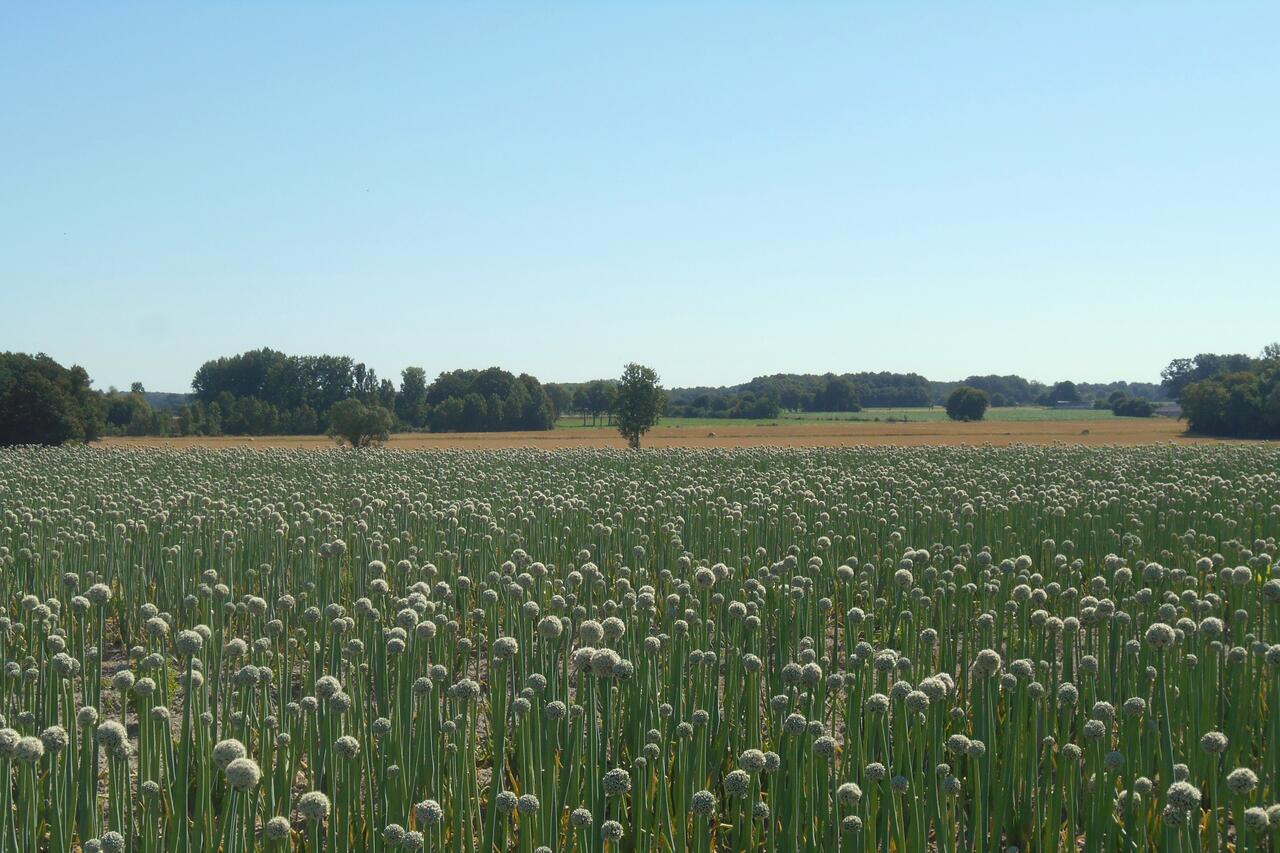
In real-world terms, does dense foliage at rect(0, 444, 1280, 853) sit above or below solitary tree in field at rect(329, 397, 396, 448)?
below

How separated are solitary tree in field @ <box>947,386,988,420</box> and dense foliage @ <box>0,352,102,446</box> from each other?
88.0 metres

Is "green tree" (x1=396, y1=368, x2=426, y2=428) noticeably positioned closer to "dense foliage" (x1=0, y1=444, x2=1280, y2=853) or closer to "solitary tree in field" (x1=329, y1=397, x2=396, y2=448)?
"solitary tree in field" (x1=329, y1=397, x2=396, y2=448)

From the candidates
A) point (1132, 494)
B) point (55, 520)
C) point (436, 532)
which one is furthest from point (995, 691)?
point (55, 520)

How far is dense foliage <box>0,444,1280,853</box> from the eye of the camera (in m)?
5.25

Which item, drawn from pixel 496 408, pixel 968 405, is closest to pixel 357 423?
pixel 496 408

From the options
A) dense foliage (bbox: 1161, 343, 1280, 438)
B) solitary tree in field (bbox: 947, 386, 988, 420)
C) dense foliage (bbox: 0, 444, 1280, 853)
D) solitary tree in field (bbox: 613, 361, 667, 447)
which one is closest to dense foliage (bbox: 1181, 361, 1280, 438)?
dense foliage (bbox: 1161, 343, 1280, 438)

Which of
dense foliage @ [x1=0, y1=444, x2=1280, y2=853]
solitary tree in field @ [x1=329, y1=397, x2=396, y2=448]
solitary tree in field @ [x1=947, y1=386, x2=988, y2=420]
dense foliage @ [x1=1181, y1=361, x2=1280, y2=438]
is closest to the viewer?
dense foliage @ [x1=0, y1=444, x2=1280, y2=853]

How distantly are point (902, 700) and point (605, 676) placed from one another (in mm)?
→ 1548

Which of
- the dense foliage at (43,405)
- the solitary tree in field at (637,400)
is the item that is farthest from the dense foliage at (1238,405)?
the dense foliage at (43,405)

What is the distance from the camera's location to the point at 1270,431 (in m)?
71.6

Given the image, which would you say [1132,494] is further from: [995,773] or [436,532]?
[995,773]

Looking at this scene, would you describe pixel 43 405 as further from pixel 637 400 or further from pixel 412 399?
pixel 412 399

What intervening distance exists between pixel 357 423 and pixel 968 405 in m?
82.3

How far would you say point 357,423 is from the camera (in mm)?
50375
